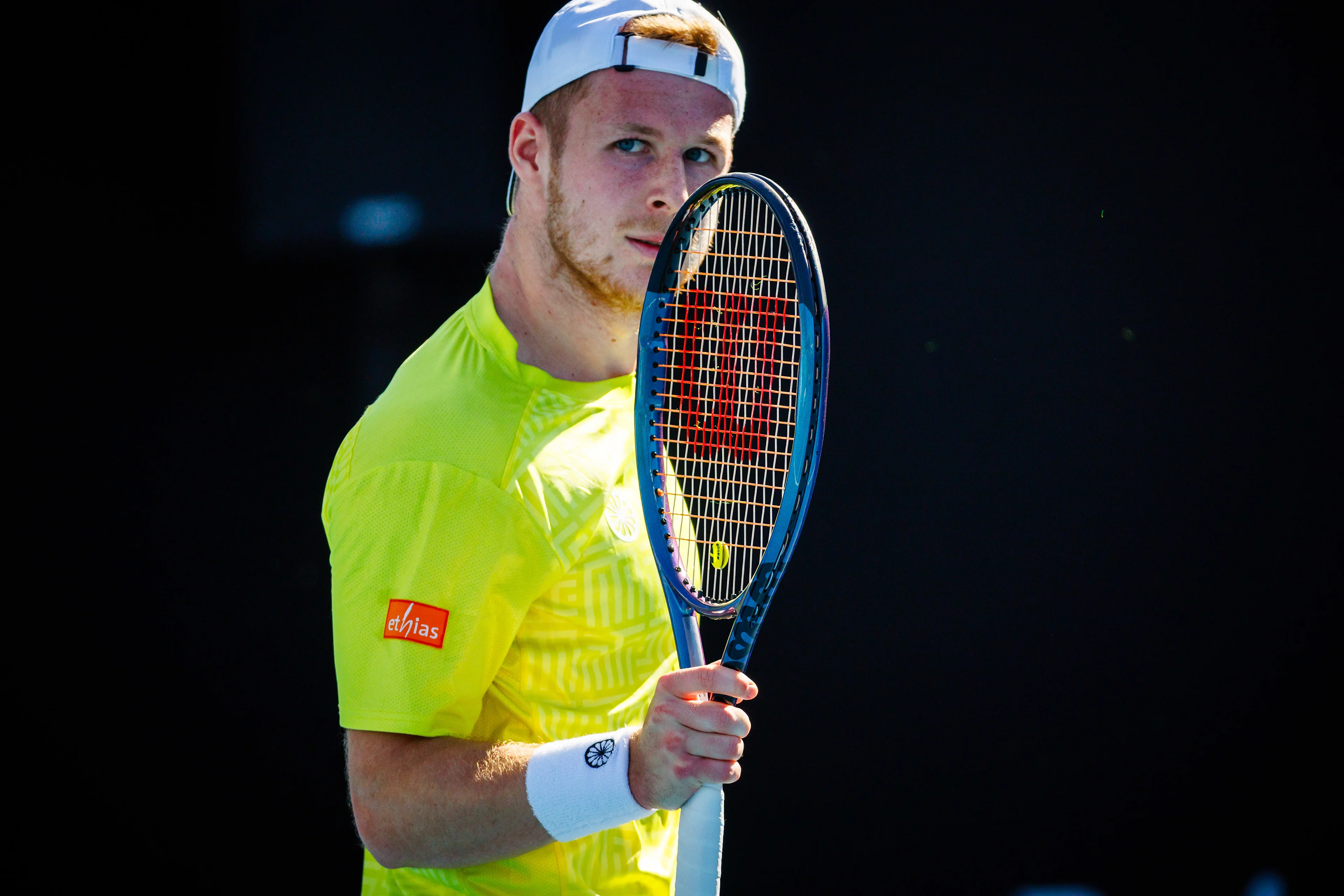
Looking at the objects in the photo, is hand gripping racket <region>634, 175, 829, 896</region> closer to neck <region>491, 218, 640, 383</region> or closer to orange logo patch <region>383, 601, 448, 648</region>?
neck <region>491, 218, 640, 383</region>

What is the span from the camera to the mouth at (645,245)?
1.33 meters

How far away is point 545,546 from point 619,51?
1.89ft

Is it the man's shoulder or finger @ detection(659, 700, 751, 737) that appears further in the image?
the man's shoulder

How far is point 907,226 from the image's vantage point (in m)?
2.61

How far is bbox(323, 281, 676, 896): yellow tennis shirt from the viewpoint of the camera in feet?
3.74

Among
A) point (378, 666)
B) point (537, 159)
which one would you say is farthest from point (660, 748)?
point (537, 159)

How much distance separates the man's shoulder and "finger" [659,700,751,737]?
0.30m

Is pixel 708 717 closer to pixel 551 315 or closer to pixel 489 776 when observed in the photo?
pixel 489 776

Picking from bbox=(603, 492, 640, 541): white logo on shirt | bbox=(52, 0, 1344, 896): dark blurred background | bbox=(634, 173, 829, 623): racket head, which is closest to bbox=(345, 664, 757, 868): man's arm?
bbox=(634, 173, 829, 623): racket head

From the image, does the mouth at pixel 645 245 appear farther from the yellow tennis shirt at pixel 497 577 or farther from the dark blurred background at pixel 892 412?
the dark blurred background at pixel 892 412

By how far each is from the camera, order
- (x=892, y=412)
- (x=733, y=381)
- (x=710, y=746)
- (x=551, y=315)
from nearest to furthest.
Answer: (x=710, y=746)
(x=551, y=315)
(x=733, y=381)
(x=892, y=412)

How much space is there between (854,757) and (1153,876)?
2.31 feet

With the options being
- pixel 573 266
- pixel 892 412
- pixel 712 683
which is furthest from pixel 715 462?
pixel 892 412

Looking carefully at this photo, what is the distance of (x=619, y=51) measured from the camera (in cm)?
132
